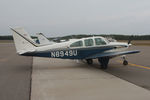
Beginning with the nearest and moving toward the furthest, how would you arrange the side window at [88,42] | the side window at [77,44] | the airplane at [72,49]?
the airplane at [72,49] → the side window at [77,44] → the side window at [88,42]

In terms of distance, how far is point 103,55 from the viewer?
8.28m

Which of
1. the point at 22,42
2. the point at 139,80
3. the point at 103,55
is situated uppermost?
the point at 22,42

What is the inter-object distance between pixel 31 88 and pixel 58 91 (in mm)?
1014

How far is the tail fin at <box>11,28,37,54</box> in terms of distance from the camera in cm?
845

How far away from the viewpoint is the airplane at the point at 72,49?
8.40 meters

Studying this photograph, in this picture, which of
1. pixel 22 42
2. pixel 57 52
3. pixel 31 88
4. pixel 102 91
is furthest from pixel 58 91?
pixel 22 42

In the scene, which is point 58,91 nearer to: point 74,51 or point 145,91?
point 145,91

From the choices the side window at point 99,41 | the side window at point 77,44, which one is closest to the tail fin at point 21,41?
the side window at point 77,44

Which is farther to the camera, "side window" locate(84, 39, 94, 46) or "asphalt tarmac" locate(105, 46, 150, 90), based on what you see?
"side window" locate(84, 39, 94, 46)

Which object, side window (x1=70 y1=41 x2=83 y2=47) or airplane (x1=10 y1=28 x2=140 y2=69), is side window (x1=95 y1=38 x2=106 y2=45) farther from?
side window (x1=70 y1=41 x2=83 y2=47)

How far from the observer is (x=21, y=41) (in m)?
8.52

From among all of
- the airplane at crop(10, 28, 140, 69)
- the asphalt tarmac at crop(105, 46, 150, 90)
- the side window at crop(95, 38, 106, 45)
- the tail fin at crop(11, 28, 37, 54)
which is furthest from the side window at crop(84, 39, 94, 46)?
the tail fin at crop(11, 28, 37, 54)

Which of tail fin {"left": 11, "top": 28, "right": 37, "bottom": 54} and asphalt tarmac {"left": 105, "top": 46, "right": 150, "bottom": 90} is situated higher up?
tail fin {"left": 11, "top": 28, "right": 37, "bottom": 54}

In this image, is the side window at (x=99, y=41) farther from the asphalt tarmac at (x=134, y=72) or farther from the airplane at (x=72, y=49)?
the asphalt tarmac at (x=134, y=72)
